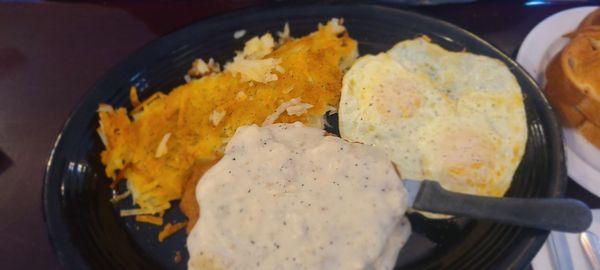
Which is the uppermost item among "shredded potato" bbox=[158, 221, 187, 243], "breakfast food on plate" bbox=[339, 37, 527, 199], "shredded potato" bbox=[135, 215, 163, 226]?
"breakfast food on plate" bbox=[339, 37, 527, 199]

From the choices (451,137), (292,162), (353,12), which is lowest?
(451,137)

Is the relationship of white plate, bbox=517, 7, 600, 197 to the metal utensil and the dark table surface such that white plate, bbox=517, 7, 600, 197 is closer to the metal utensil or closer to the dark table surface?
the dark table surface

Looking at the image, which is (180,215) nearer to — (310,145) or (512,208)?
(310,145)

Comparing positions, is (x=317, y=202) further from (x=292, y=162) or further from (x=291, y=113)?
(x=291, y=113)

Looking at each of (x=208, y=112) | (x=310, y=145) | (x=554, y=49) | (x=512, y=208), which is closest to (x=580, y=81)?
(x=554, y=49)

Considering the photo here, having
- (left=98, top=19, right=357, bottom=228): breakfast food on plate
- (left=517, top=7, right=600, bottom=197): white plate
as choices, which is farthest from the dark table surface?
(left=98, top=19, right=357, bottom=228): breakfast food on plate

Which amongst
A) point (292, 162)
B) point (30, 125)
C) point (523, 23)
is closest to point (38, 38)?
point (30, 125)
